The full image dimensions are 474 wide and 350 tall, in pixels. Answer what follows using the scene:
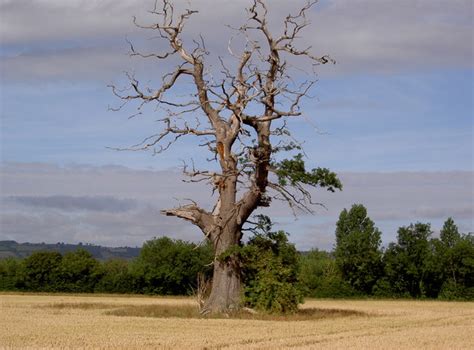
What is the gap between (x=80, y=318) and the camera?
3325 centimetres

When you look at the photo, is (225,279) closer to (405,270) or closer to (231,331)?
(231,331)

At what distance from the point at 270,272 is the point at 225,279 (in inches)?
77.9

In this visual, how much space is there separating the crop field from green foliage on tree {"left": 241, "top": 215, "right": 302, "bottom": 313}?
3.42 ft

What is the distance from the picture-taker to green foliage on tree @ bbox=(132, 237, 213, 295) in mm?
63844

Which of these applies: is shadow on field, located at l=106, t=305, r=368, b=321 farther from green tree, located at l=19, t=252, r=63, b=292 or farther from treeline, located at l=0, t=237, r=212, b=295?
green tree, located at l=19, t=252, r=63, b=292

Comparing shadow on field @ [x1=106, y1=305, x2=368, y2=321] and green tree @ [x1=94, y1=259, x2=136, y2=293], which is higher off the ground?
green tree @ [x1=94, y1=259, x2=136, y2=293]

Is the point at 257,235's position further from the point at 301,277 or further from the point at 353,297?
the point at 353,297

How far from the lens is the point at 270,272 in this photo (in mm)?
36125

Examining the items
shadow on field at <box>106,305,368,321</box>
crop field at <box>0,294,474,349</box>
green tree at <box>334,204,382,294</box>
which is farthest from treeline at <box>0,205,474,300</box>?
crop field at <box>0,294,474,349</box>

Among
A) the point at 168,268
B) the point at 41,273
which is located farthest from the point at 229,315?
the point at 41,273

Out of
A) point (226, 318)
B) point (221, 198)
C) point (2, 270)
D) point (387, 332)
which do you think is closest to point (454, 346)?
point (387, 332)

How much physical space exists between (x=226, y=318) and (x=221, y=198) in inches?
208

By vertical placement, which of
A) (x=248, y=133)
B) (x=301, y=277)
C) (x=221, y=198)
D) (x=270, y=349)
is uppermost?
(x=248, y=133)

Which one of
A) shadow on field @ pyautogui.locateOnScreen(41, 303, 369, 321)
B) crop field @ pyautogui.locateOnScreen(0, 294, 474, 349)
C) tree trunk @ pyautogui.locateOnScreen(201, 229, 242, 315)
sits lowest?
crop field @ pyautogui.locateOnScreen(0, 294, 474, 349)
